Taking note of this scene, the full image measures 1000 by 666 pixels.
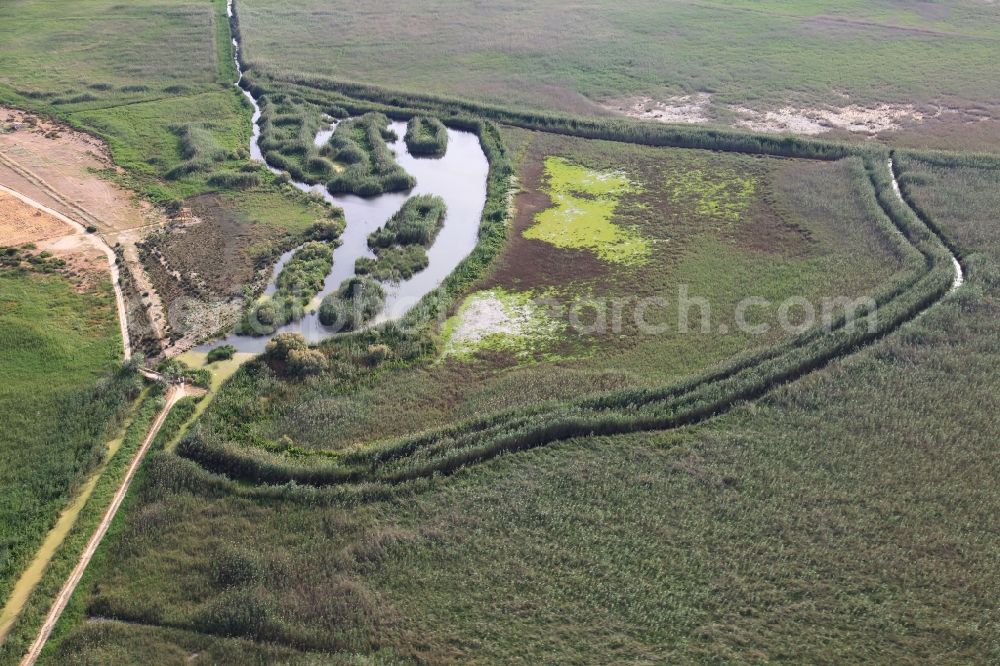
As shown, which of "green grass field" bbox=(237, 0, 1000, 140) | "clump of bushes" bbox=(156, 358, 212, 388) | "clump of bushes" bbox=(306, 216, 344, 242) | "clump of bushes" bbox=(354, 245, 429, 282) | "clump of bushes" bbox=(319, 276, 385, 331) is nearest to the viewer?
"clump of bushes" bbox=(156, 358, 212, 388)

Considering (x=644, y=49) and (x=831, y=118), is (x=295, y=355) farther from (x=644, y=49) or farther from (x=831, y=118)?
(x=644, y=49)

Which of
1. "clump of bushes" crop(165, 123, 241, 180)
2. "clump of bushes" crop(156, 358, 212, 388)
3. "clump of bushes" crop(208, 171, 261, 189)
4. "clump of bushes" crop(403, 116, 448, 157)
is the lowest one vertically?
"clump of bushes" crop(156, 358, 212, 388)

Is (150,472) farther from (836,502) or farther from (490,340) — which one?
(836,502)

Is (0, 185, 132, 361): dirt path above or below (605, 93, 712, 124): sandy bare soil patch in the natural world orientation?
below

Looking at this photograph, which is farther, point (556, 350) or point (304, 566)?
point (556, 350)

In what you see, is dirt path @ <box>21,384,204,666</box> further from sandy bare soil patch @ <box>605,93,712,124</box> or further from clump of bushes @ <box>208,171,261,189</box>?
sandy bare soil patch @ <box>605,93,712,124</box>

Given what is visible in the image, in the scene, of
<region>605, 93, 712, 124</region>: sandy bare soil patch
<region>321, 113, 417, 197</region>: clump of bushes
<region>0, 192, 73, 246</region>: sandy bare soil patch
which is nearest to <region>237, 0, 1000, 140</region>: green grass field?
<region>605, 93, 712, 124</region>: sandy bare soil patch

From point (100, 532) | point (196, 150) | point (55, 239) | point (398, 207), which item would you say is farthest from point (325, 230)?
point (100, 532)

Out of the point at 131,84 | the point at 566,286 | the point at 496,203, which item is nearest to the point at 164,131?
the point at 131,84
